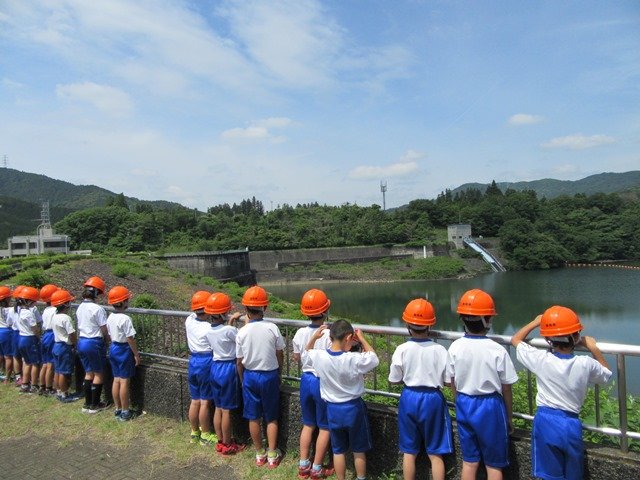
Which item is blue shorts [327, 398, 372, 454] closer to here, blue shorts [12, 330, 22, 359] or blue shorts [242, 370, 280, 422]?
blue shorts [242, 370, 280, 422]

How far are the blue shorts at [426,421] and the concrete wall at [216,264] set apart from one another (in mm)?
37700

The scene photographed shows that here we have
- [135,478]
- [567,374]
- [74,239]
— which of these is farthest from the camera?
[74,239]

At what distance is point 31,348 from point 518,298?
3648cm

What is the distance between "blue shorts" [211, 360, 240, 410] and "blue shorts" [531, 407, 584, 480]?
7.87 ft

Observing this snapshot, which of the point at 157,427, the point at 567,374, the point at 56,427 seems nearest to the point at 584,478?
the point at 567,374

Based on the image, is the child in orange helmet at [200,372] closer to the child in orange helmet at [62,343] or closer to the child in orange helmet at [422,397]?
the child in orange helmet at [422,397]

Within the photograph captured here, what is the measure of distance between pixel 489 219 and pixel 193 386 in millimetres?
77659

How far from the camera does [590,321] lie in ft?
84.3

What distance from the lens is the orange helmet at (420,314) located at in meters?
3.12

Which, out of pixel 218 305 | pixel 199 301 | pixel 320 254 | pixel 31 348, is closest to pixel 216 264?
pixel 320 254

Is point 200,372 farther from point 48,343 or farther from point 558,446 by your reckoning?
point 558,446

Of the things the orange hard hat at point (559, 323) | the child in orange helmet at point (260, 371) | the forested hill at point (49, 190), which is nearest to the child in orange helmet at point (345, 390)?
the child in orange helmet at point (260, 371)

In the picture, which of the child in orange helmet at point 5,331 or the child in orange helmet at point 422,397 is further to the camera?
the child in orange helmet at point 5,331

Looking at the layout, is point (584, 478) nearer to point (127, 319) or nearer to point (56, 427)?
point (127, 319)
